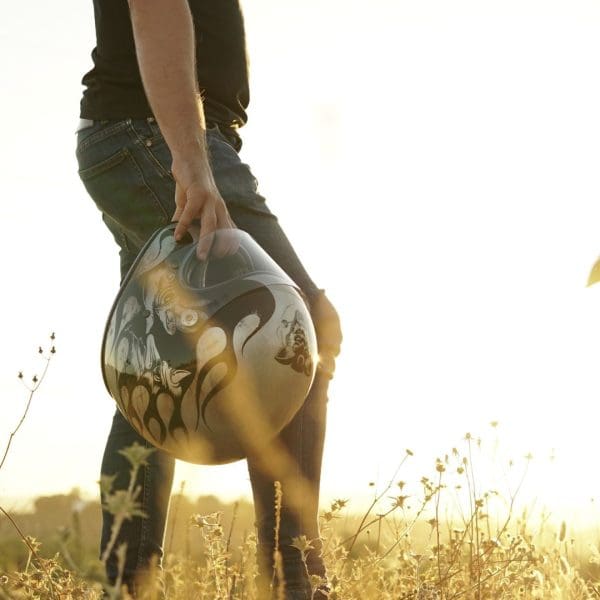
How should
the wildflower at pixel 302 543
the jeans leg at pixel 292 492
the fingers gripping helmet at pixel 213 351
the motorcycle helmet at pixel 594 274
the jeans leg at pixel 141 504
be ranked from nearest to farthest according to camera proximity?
the motorcycle helmet at pixel 594 274 → the fingers gripping helmet at pixel 213 351 → the wildflower at pixel 302 543 → the jeans leg at pixel 292 492 → the jeans leg at pixel 141 504

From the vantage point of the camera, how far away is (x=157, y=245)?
2301 millimetres

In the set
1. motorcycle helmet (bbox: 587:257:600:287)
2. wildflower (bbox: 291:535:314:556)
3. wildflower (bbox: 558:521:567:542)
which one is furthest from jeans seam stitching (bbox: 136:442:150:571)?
motorcycle helmet (bbox: 587:257:600:287)

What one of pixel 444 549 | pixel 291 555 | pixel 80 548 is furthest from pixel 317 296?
pixel 80 548

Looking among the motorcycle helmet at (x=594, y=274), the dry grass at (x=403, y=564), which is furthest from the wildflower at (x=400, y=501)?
the motorcycle helmet at (x=594, y=274)

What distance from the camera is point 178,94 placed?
225 cm

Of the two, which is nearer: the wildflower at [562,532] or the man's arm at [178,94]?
the man's arm at [178,94]

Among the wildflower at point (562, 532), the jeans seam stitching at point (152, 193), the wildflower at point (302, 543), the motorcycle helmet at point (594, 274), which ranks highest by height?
the jeans seam stitching at point (152, 193)

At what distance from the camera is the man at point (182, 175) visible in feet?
7.42

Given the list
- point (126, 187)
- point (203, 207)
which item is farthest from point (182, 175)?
point (126, 187)

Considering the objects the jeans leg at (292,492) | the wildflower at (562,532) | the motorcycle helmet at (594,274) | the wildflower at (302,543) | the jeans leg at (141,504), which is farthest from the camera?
the wildflower at (562,532)

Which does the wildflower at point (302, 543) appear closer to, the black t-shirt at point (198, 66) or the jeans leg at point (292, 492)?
the jeans leg at point (292, 492)

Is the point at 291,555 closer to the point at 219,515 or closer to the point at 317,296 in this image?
the point at 219,515

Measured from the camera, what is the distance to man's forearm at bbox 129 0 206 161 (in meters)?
2.25

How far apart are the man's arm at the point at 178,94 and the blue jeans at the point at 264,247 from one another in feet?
0.54
